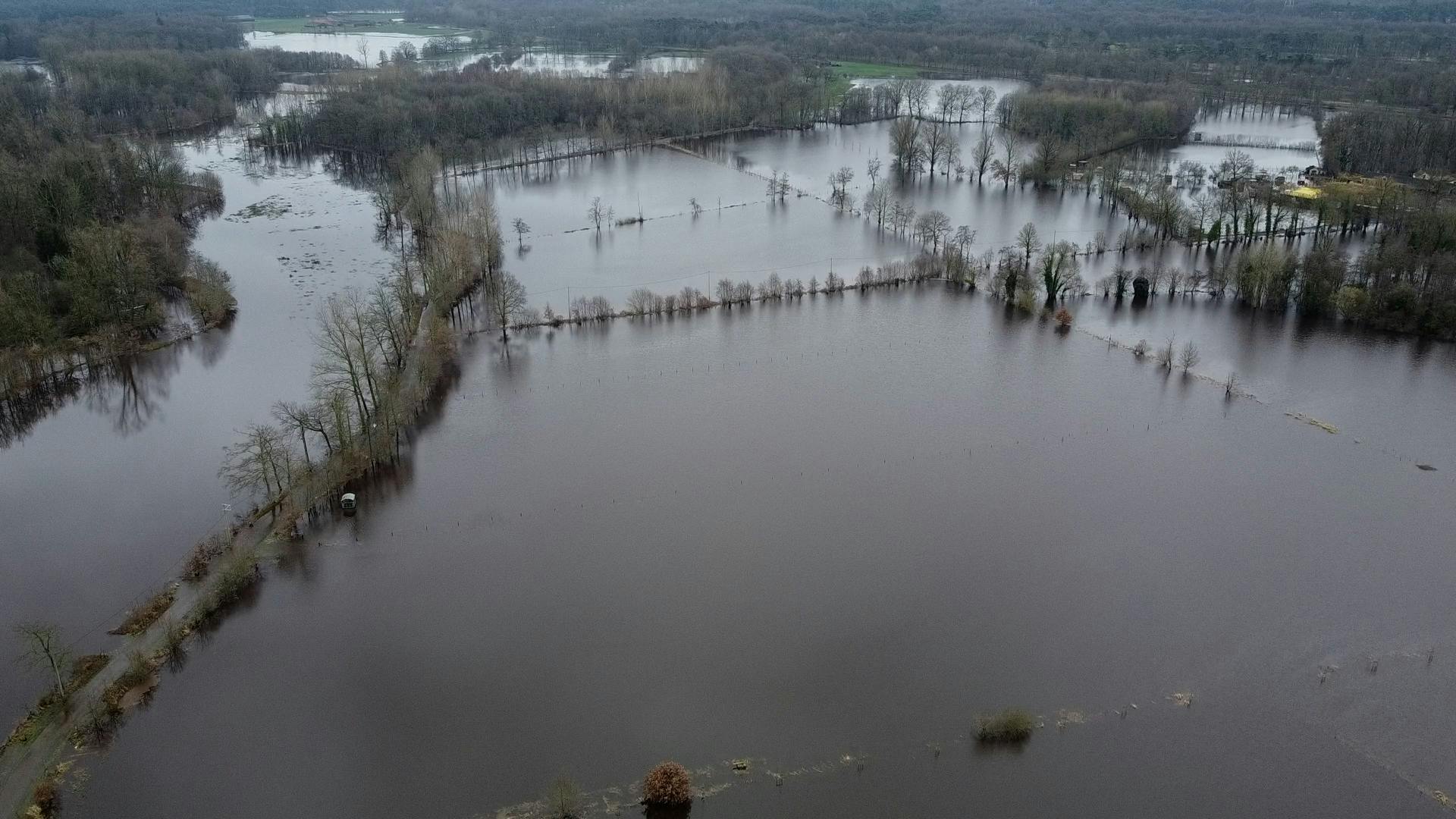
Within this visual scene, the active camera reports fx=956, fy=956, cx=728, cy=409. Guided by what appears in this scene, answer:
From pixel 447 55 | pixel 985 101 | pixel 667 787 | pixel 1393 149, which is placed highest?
pixel 447 55

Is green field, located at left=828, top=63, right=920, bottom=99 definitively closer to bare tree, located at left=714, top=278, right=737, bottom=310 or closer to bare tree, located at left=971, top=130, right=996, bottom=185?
bare tree, located at left=971, top=130, right=996, bottom=185

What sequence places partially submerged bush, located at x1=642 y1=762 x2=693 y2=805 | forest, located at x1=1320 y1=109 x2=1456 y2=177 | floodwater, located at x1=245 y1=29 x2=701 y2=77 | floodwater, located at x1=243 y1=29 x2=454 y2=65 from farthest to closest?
floodwater, located at x1=243 y1=29 x2=454 y2=65 < floodwater, located at x1=245 y1=29 x2=701 y2=77 < forest, located at x1=1320 y1=109 x2=1456 y2=177 < partially submerged bush, located at x1=642 y1=762 x2=693 y2=805

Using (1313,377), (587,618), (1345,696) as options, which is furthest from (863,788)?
(1313,377)

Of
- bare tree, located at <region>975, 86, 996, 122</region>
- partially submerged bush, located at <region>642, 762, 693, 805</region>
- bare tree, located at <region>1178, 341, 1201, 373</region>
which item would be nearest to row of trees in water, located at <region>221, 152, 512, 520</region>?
partially submerged bush, located at <region>642, 762, 693, 805</region>

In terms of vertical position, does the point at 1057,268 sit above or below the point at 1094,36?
below

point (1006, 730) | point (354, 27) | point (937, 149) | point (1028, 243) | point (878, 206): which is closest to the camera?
point (1006, 730)

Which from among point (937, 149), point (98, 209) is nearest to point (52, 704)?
point (98, 209)

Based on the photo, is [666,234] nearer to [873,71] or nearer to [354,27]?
[873,71]
